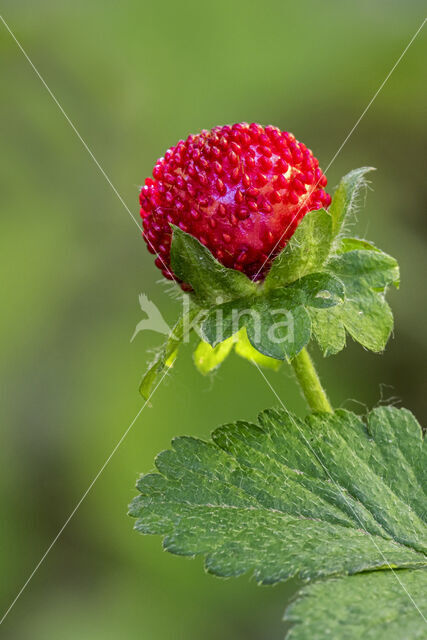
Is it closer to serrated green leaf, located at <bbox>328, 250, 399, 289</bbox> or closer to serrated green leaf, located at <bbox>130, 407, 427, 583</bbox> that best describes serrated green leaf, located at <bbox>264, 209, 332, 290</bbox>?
serrated green leaf, located at <bbox>328, 250, 399, 289</bbox>

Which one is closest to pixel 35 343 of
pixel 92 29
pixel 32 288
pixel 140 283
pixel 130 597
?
pixel 32 288

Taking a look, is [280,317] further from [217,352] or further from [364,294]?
[217,352]

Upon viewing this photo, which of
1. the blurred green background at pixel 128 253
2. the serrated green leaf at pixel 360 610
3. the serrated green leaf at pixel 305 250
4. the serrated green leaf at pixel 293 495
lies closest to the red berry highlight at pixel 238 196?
the serrated green leaf at pixel 305 250

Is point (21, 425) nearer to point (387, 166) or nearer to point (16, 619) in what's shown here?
point (16, 619)

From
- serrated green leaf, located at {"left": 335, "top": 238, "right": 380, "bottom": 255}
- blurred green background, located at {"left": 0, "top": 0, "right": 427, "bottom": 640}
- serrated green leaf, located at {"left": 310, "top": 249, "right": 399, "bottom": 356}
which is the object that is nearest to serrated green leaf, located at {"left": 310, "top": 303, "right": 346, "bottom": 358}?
serrated green leaf, located at {"left": 310, "top": 249, "right": 399, "bottom": 356}

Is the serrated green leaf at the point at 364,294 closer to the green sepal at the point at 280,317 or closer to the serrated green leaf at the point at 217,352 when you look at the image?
the green sepal at the point at 280,317

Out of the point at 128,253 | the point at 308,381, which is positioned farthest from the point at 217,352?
the point at 128,253

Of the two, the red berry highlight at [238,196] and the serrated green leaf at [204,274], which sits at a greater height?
the red berry highlight at [238,196]
